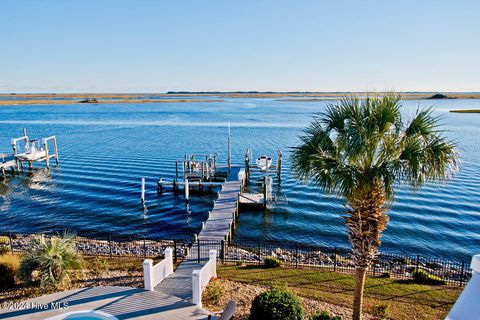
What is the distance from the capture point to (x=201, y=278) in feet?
39.5

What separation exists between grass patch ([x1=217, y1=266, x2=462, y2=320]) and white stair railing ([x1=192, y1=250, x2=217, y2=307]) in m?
1.06

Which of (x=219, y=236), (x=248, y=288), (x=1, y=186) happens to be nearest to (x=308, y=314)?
(x=248, y=288)

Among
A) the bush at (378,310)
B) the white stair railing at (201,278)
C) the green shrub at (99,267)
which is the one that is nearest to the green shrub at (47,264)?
the green shrub at (99,267)

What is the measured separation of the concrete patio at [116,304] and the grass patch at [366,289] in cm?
334

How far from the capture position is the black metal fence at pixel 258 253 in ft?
56.7

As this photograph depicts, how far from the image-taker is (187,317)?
1030 centimetres

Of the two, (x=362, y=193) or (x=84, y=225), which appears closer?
(x=362, y=193)

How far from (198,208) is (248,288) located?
1667 cm

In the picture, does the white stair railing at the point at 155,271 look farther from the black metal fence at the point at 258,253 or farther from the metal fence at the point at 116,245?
the metal fence at the point at 116,245

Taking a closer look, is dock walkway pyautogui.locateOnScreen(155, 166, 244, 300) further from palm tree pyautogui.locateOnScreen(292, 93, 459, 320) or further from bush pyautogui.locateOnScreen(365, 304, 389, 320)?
palm tree pyautogui.locateOnScreen(292, 93, 459, 320)

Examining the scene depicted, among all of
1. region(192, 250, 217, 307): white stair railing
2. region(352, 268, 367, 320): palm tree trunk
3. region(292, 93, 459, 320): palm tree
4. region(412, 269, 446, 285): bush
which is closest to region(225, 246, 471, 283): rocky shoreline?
region(412, 269, 446, 285): bush

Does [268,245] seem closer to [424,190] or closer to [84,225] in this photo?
[84,225]

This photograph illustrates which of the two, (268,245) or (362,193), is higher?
(362,193)

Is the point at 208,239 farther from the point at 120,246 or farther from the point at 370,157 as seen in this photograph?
the point at 370,157
